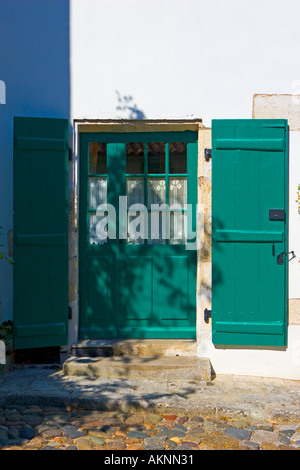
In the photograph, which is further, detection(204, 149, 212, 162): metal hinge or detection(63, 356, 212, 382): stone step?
detection(204, 149, 212, 162): metal hinge

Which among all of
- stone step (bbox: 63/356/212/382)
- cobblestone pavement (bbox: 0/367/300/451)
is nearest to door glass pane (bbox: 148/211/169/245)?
stone step (bbox: 63/356/212/382)

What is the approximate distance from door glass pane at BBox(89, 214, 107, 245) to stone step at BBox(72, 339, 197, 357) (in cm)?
92

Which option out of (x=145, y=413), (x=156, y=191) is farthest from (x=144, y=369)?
(x=156, y=191)

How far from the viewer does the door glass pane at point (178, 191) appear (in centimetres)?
542

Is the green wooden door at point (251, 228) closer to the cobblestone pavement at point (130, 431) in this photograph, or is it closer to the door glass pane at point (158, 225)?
the door glass pane at point (158, 225)

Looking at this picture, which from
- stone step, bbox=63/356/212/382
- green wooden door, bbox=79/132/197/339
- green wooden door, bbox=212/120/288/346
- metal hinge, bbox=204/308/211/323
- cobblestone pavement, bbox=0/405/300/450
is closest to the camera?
cobblestone pavement, bbox=0/405/300/450

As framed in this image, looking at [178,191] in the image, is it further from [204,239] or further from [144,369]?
[144,369]

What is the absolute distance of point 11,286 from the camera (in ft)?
17.1

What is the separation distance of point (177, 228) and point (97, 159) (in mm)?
971

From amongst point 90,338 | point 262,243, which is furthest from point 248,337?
point 90,338

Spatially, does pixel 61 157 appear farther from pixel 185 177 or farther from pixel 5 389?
pixel 5 389

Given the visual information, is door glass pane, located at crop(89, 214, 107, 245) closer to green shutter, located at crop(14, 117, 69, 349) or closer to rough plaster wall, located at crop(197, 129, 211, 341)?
green shutter, located at crop(14, 117, 69, 349)

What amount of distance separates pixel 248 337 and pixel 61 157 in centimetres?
223

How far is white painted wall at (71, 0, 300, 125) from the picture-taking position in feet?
16.8
